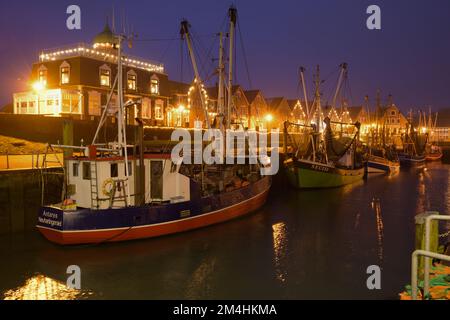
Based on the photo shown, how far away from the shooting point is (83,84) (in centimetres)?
4100

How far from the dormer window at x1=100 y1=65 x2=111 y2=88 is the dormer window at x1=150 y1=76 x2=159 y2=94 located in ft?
20.9

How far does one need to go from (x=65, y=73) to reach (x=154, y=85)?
447 inches

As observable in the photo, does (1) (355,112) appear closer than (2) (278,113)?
No

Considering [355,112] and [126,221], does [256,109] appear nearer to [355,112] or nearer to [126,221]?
[355,112]

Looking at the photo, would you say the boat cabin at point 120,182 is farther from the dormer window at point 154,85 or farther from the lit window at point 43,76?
the dormer window at point 154,85

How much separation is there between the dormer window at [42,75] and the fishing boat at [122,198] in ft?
95.8

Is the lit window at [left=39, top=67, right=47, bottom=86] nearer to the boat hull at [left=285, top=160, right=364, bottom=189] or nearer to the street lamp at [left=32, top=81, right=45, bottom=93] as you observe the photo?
the street lamp at [left=32, top=81, right=45, bottom=93]

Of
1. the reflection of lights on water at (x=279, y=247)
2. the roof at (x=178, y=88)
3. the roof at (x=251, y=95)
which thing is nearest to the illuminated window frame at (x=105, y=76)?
the roof at (x=178, y=88)

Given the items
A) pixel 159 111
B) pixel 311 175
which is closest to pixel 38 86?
pixel 159 111

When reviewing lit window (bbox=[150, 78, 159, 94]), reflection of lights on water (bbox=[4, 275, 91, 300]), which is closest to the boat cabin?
reflection of lights on water (bbox=[4, 275, 91, 300])

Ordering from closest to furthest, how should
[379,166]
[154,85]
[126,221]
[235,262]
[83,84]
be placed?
[235,262] → [126,221] → [83,84] → [154,85] → [379,166]
